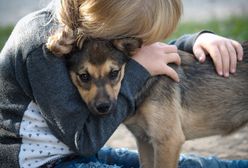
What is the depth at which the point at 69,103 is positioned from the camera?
130 inches

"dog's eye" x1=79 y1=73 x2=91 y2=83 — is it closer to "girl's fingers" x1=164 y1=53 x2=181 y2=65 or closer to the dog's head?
the dog's head

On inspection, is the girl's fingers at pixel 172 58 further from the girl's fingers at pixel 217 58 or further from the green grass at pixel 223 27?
the green grass at pixel 223 27

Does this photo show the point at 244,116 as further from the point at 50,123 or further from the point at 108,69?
the point at 50,123

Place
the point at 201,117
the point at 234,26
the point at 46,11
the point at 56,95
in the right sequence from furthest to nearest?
the point at 234,26 → the point at 201,117 → the point at 46,11 → the point at 56,95

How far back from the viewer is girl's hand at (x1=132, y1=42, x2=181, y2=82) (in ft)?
11.7

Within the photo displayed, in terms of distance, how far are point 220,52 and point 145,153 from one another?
92 centimetres

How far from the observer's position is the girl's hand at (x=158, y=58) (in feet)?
11.7

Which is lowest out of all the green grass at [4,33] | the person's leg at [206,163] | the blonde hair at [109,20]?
the green grass at [4,33]

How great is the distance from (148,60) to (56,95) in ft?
2.18

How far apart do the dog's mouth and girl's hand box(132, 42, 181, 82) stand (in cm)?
39

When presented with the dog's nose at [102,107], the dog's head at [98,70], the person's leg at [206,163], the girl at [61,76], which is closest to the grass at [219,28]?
the person's leg at [206,163]

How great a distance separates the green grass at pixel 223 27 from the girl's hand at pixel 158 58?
4723 millimetres

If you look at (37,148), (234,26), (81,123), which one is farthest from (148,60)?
(234,26)

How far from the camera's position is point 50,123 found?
339cm
